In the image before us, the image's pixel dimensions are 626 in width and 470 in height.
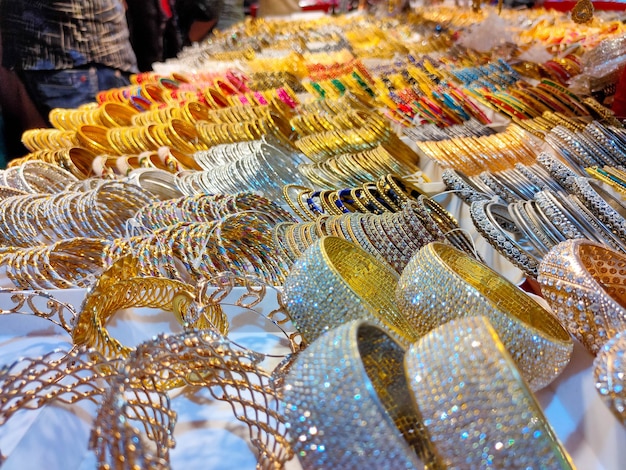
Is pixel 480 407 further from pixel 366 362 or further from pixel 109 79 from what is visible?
pixel 109 79

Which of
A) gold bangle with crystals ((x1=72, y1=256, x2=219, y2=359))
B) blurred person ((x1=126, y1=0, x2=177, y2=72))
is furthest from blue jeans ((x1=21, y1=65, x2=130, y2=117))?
gold bangle with crystals ((x1=72, y1=256, x2=219, y2=359))

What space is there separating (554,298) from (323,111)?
1.13m

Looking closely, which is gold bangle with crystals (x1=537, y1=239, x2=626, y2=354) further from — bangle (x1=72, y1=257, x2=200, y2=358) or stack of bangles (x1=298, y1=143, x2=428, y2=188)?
stack of bangles (x1=298, y1=143, x2=428, y2=188)

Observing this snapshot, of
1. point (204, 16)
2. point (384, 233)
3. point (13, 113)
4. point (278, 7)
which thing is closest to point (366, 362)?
point (384, 233)

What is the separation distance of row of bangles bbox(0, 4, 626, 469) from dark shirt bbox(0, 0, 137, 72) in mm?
387

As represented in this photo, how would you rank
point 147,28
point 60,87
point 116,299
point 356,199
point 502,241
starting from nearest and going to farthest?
point 116,299 < point 502,241 < point 356,199 < point 60,87 < point 147,28

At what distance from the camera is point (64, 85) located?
6.39 feet

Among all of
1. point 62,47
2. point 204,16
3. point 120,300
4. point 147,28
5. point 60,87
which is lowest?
point 120,300

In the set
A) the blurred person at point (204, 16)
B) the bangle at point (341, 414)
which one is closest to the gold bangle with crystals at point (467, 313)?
the bangle at point (341, 414)

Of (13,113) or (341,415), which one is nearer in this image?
(341,415)

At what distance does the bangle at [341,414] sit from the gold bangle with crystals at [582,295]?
222mm

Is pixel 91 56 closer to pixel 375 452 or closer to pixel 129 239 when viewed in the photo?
pixel 129 239

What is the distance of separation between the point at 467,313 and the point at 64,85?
1.99 meters

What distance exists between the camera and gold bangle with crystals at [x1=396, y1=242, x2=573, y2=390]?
44 centimetres
